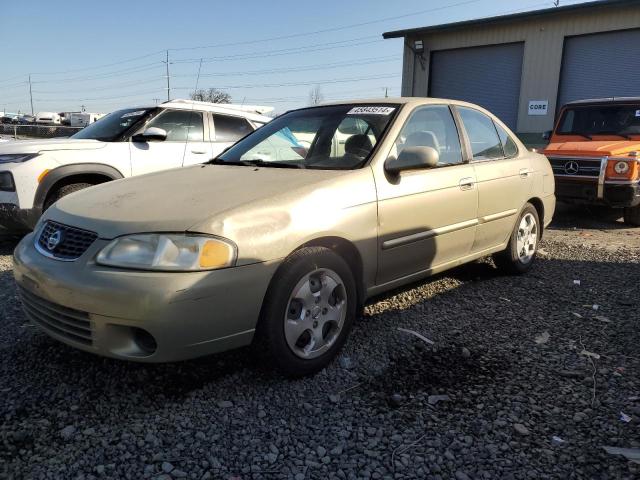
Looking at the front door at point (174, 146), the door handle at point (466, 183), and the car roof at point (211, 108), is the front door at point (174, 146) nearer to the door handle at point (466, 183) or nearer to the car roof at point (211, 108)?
the car roof at point (211, 108)

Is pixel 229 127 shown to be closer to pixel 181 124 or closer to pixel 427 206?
pixel 181 124

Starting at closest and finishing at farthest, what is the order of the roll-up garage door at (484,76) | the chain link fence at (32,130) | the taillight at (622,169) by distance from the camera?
1. the taillight at (622,169)
2. the roll-up garage door at (484,76)
3. the chain link fence at (32,130)

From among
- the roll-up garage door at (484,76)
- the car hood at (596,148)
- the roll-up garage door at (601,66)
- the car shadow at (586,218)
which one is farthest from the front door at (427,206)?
the roll-up garage door at (484,76)

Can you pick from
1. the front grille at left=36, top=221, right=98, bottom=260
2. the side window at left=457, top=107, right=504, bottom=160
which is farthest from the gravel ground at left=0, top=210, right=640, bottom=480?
the side window at left=457, top=107, right=504, bottom=160

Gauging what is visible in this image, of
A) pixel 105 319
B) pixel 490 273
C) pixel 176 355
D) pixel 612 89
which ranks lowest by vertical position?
pixel 490 273

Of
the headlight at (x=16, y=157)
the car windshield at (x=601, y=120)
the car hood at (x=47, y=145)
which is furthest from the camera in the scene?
the car windshield at (x=601, y=120)

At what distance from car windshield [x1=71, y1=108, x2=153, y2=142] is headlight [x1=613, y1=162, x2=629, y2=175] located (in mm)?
6499

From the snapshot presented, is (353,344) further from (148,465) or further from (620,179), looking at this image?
(620,179)

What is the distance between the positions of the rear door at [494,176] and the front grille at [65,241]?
289 cm

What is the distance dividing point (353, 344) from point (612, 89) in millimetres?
14934

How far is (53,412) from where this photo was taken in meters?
2.56

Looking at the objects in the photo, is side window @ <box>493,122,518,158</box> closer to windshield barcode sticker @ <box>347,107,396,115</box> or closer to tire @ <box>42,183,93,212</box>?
windshield barcode sticker @ <box>347,107,396,115</box>

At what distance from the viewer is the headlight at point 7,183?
210 inches

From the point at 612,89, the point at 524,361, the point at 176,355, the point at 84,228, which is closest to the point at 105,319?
the point at 176,355
